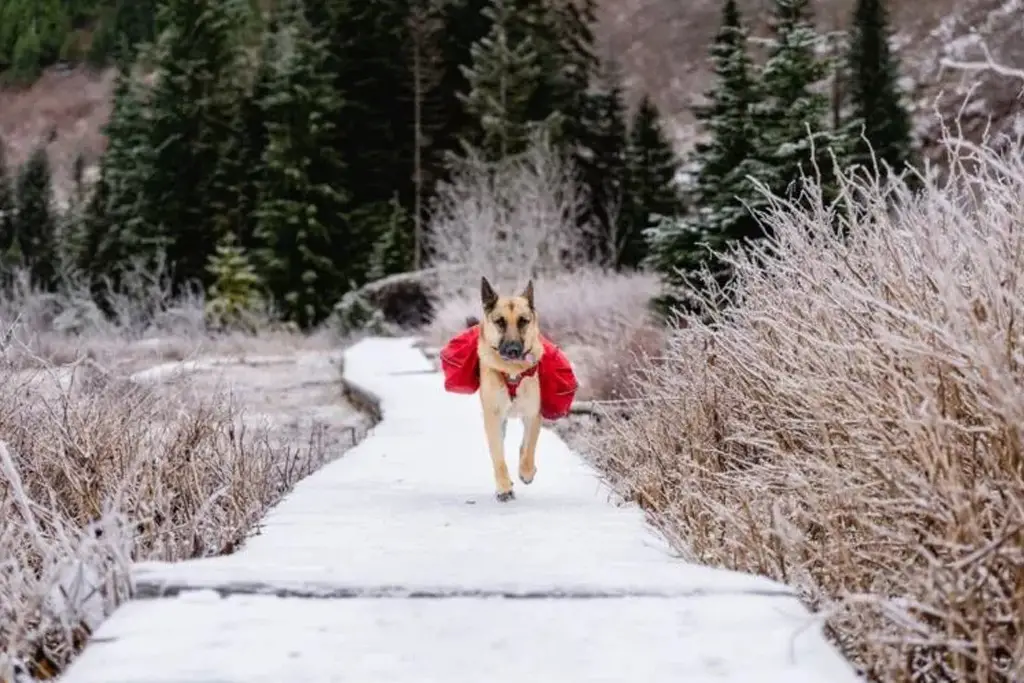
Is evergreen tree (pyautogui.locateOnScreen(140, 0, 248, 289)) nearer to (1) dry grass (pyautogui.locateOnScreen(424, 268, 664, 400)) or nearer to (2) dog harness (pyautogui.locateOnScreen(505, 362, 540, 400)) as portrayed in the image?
(1) dry grass (pyautogui.locateOnScreen(424, 268, 664, 400))

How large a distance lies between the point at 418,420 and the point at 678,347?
377 centimetres

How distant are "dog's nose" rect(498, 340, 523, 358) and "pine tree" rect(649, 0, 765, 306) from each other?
7.19 meters

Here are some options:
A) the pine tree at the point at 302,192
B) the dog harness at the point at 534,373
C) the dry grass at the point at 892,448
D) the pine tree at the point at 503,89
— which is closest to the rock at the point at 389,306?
the pine tree at the point at 302,192

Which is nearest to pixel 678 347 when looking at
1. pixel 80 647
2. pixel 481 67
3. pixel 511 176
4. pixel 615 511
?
pixel 615 511

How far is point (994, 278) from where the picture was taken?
8.44ft

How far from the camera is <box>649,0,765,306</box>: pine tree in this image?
12.8 m

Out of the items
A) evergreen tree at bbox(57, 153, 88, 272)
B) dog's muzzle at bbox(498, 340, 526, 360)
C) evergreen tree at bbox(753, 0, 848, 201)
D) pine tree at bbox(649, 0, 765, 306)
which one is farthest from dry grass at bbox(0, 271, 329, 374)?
dog's muzzle at bbox(498, 340, 526, 360)

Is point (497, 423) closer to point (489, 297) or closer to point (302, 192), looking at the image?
point (489, 297)

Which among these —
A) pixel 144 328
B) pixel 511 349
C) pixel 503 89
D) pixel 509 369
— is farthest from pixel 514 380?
pixel 503 89

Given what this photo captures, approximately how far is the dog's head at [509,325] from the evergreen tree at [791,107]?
814 cm

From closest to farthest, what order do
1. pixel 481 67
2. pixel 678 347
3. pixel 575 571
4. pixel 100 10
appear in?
pixel 575 571 → pixel 678 347 → pixel 481 67 → pixel 100 10

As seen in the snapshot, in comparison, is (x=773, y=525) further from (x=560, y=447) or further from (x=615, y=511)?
(x=560, y=447)

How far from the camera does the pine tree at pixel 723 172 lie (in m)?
12.8

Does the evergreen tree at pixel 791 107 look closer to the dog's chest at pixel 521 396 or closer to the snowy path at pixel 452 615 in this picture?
the dog's chest at pixel 521 396
